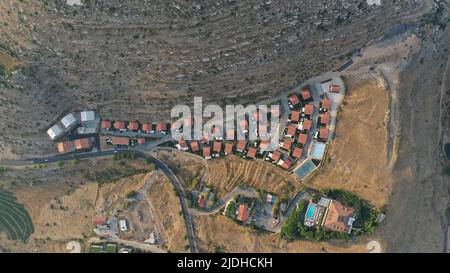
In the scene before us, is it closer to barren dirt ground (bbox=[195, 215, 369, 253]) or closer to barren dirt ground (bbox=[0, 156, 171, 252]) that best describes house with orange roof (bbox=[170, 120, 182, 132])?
barren dirt ground (bbox=[0, 156, 171, 252])

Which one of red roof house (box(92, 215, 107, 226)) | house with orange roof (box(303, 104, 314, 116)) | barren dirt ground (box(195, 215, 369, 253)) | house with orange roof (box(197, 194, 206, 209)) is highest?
house with orange roof (box(303, 104, 314, 116))

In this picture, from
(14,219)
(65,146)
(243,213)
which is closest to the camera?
(243,213)

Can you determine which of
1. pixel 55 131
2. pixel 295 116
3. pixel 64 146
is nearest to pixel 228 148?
pixel 295 116

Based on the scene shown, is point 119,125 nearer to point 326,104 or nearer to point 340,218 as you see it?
point 326,104

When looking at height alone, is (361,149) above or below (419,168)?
above

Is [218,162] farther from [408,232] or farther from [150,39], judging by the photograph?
[408,232]

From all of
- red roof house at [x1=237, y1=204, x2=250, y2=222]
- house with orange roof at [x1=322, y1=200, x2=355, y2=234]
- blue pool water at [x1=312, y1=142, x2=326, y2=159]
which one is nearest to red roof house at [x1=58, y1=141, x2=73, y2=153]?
red roof house at [x1=237, y1=204, x2=250, y2=222]
